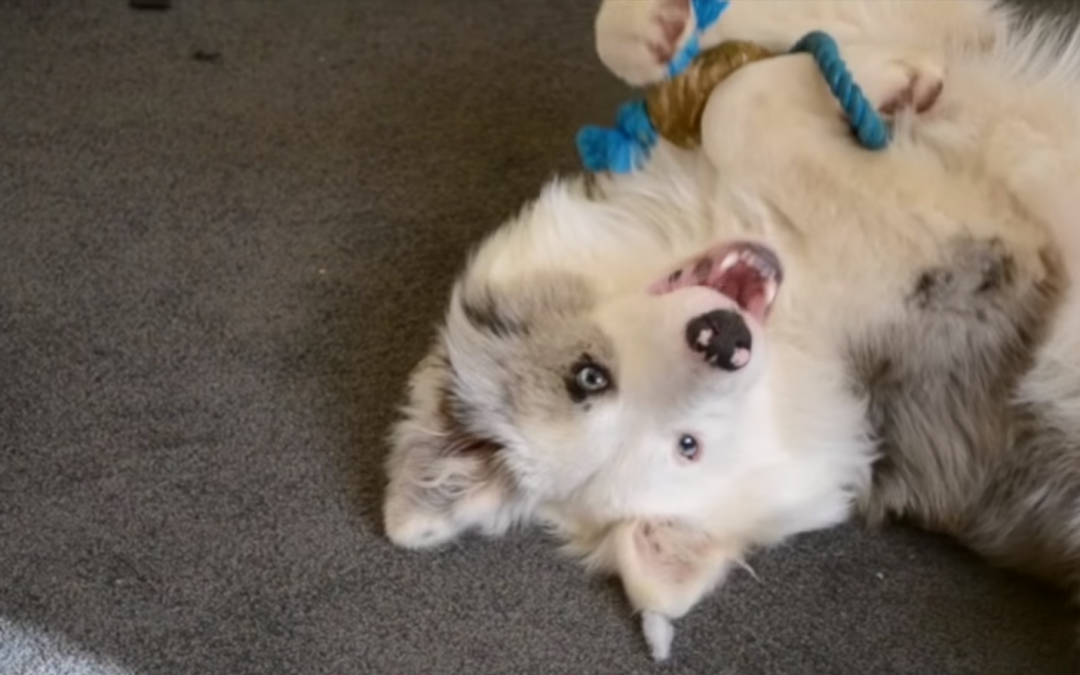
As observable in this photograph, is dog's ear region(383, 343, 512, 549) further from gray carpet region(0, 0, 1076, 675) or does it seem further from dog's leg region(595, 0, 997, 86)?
dog's leg region(595, 0, 997, 86)

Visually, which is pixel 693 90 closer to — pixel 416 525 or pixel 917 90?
pixel 917 90

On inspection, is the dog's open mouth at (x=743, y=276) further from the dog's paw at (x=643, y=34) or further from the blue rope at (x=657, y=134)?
the dog's paw at (x=643, y=34)

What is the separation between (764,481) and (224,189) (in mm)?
1072

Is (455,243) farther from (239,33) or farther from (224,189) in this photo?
(239,33)

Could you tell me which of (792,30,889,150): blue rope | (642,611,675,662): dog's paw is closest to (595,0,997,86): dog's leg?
(792,30,889,150): blue rope

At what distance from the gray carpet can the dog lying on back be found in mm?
92

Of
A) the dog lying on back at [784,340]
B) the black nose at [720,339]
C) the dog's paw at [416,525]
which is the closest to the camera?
the black nose at [720,339]

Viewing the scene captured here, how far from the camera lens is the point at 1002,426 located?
1.79m

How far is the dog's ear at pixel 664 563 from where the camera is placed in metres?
1.75

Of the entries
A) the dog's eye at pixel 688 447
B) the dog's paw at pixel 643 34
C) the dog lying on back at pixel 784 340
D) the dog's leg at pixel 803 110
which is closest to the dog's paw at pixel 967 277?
the dog lying on back at pixel 784 340

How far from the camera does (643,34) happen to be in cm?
190

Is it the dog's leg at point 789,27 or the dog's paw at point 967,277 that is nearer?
the dog's paw at point 967,277

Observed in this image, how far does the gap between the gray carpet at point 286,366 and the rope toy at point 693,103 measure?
1.33ft

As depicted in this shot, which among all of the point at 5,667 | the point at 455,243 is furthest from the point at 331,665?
the point at 455,243
